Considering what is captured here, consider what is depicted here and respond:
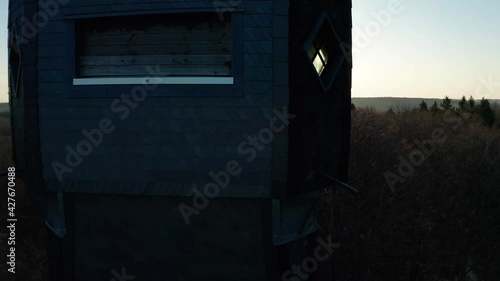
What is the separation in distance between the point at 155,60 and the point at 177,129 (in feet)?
3.88

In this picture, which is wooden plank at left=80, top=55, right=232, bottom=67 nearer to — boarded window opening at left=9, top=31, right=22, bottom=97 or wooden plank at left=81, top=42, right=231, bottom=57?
wooden plank at left=81, top=42, right=231, bottom=57

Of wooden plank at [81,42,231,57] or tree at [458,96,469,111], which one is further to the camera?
tree at [458,96,469,111]

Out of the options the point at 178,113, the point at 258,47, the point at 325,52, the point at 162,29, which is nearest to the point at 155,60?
the point at 162,29

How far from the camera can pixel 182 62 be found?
18.3ft

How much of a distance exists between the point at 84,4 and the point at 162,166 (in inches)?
114

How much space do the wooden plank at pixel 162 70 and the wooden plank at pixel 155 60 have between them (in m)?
0.05

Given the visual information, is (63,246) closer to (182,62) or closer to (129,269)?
(129,269)

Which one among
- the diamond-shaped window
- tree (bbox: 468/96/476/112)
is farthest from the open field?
tree (bbox: 468/96/476/112)

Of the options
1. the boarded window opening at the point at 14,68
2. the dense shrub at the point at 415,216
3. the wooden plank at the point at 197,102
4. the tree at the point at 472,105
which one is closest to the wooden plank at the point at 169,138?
the wooden plank at the point at 197,102

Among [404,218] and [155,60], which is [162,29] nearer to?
[155,60]

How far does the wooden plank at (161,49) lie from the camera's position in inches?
219

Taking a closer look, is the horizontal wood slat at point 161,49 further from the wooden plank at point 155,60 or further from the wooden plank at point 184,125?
the wooden plank at point 184,125

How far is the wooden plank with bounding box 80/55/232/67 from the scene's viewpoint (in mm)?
5531

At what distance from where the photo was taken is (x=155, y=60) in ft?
18.6
